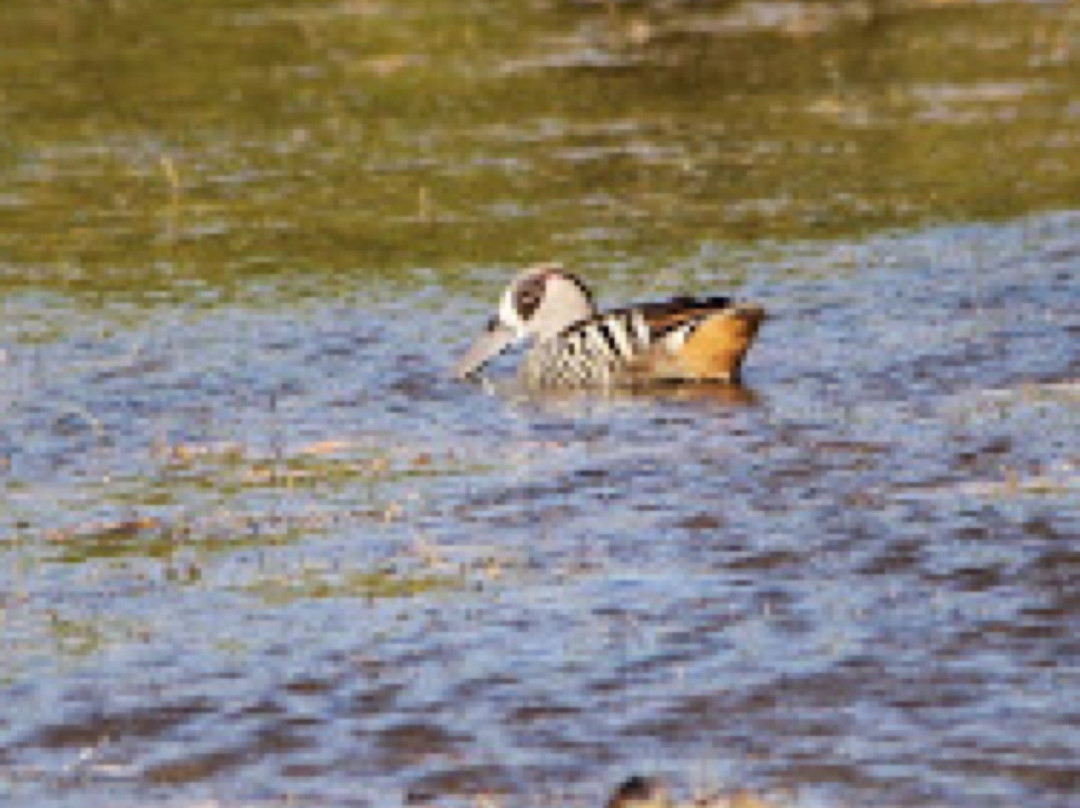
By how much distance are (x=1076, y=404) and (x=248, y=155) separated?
12.4 m

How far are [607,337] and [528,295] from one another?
113 centimetres

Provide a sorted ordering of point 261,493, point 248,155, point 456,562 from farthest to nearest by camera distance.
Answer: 1. point 248,155
2. point 261,493
3. point 456,562

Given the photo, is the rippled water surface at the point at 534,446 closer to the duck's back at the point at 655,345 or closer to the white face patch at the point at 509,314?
the duck's back at the point at 655,345

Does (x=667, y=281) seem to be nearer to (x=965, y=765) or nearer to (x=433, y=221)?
(x=433, y=221)

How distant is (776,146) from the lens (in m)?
22.9

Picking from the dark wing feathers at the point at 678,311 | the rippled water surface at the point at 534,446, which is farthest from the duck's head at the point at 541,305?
the dark wing feathers at the point at 678,311

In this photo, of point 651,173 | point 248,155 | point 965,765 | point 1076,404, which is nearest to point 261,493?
point 1076,404

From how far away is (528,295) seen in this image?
52.2 ft

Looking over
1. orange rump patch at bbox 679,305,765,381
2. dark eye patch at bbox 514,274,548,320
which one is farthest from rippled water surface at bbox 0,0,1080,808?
dark eye patch at bbox 514,274,548,320

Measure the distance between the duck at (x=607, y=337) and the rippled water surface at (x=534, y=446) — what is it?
0.78ft

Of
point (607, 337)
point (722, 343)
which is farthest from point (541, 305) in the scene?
point (722, 343)

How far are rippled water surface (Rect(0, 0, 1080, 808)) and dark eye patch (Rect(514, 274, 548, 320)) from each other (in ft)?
1.91

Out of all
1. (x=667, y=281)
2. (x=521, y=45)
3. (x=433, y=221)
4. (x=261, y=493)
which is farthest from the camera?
(x=521, y=45)

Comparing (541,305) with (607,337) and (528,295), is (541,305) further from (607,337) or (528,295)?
(607,337)
